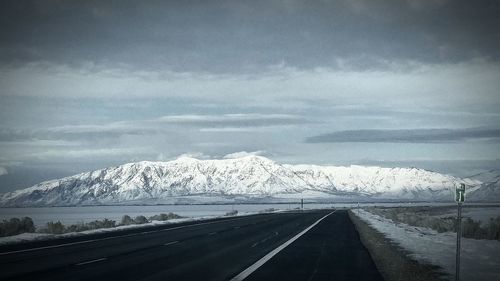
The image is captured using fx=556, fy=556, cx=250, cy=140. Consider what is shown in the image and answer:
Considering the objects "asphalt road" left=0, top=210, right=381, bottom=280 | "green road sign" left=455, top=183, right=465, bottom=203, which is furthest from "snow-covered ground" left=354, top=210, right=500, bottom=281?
"green road sign" left=455, top=183, right=465, bottom=203

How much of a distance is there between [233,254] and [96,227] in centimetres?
2231

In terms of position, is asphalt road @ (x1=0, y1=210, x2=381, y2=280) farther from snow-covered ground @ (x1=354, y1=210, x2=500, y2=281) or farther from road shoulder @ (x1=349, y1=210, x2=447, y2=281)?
snow-covered ground @ (x1=354, y1=210, x2=500, y2=281)

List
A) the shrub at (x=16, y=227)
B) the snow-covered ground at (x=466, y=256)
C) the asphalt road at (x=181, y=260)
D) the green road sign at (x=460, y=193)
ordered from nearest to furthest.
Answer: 1. the green road sign at (x=460, y=193)
2. the asphalt road at (x=181, y=260)
3. the snow-covered ground at (x=466, y=256)
4. the shrub at (x=16, y=227)

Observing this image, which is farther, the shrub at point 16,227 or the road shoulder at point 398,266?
the shrub at point 16,227

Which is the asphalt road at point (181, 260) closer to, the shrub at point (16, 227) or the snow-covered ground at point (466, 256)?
the snow-covered ground at point (466, 256)

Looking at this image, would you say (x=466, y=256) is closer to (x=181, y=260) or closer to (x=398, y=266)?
(x=398, y=266)

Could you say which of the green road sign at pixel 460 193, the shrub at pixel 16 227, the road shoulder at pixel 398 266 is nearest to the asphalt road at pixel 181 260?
the road shoulder at pixel 398 266

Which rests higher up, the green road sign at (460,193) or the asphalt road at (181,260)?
the green road sign at (460,193)

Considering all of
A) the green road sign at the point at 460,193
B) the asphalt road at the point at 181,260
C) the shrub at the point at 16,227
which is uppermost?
the green road sign at the point at 460,193

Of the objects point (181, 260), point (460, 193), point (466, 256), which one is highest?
point (460, 193)

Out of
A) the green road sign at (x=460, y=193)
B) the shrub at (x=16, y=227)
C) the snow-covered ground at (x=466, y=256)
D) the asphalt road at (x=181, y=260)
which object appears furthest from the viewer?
the shrub at (x=16, y=227)

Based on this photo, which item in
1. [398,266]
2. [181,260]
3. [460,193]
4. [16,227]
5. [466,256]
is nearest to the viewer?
[460,193]

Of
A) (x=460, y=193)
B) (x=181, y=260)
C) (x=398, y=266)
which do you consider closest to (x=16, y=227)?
Answer: (x=181, y=260)

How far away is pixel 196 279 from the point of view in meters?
14.6
